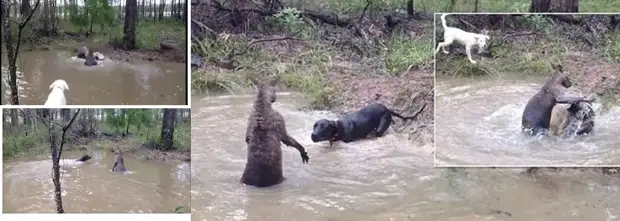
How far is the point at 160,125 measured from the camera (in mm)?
3744

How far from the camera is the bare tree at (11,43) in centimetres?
373

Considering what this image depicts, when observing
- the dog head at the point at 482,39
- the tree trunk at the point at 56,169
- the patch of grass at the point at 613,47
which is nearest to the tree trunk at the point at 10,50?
the tree trunk at the point at 56,169

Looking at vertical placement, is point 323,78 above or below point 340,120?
above

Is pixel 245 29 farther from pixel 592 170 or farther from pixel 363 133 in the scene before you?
pixel 592 170

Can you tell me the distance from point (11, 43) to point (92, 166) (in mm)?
826

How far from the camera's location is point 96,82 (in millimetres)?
3750

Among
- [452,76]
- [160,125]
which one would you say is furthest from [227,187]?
[452,76]

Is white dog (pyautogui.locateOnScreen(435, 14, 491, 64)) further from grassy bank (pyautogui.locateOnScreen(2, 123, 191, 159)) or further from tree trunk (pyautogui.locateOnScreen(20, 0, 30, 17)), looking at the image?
tree trunk (pyautogui.locateOnScreen(20, 0, 30, 17))

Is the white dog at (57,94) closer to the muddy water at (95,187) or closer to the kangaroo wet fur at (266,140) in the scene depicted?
the muddy water at (95,187)

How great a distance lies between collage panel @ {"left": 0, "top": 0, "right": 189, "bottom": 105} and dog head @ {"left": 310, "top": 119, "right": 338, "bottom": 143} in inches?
29.7

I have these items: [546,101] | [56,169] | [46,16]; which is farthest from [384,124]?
[46,16]

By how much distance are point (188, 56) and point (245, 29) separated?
0.36 m

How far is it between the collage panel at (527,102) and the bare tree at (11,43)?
2.34 meters

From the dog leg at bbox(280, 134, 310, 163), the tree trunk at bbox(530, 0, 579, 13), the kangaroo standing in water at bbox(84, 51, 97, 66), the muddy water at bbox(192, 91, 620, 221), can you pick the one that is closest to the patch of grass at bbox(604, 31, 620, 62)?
the tree trunk at bbox(530, 0, 579, 13)
